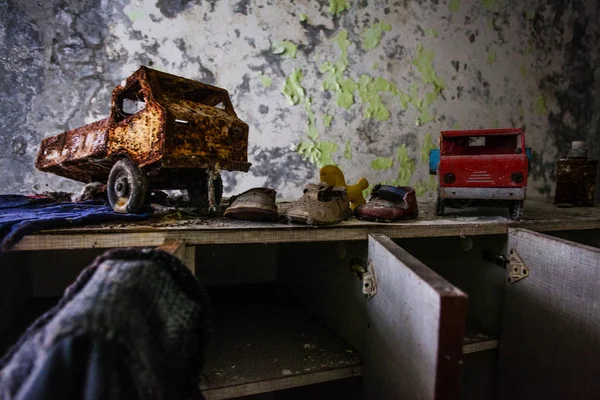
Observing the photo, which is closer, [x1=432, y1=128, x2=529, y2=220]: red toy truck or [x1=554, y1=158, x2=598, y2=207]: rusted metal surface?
[x1=432, y1=128, x2=529, y2=220]: red toy truck

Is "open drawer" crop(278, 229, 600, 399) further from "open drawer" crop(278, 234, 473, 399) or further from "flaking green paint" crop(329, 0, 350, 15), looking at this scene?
"flaking green paint" crop(329, 0, 350, 15)

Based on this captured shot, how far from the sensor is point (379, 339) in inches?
33.7

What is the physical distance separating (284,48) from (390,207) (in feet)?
3.51

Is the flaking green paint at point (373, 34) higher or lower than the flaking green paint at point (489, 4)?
lower

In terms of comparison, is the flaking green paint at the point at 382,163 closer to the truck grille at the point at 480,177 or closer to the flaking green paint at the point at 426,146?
the flaking green paint at the point at 426,146

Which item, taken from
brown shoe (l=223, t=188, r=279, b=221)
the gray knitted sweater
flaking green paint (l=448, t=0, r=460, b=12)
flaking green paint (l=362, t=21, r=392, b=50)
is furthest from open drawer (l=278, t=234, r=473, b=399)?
flaking green paint (l=448, t=0, r=460, b=12)

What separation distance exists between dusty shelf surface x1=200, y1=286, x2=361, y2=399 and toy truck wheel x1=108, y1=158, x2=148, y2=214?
0.47 metres

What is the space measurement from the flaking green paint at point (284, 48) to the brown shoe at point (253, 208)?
100 centimetres

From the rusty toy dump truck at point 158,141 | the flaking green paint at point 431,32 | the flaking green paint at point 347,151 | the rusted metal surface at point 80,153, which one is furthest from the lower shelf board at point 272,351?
the flaking green paint at point 431,32

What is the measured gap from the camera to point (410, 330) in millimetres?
682

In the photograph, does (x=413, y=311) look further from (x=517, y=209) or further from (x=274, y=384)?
(x=517, y=209)

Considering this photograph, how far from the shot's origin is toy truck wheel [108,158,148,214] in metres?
0.95

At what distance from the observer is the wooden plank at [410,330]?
0.57 m

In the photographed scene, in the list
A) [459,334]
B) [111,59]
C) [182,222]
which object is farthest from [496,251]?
[111,59]
